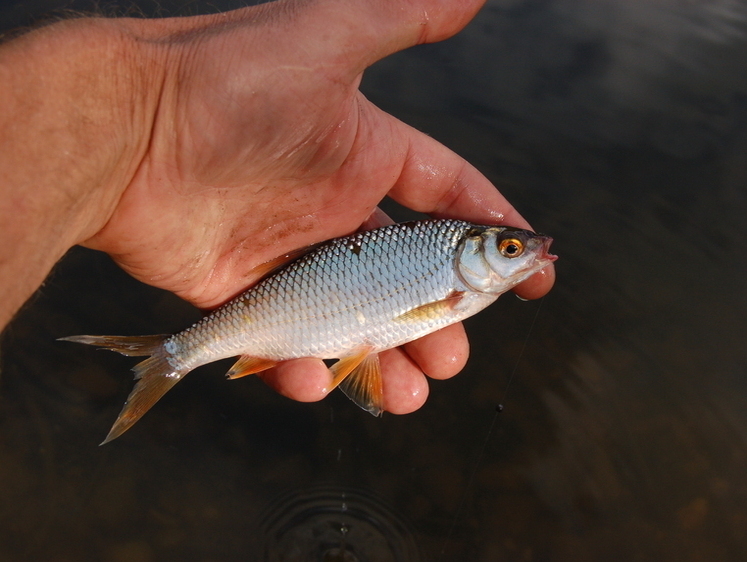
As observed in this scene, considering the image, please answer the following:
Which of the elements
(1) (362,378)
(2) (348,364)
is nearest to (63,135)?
(2) (348,364)

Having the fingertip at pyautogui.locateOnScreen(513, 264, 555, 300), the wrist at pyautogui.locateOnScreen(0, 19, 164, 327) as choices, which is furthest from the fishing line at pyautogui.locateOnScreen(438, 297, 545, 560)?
the wrist at pyautogui.locateOnScreen(0, 19, 164, 327)

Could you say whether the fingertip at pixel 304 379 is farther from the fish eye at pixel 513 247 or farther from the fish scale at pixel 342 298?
the fish eye at pixel 513 247

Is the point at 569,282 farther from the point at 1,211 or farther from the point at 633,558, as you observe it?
the point at 1,211

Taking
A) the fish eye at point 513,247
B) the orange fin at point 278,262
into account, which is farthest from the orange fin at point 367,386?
the fish eye at point 513,247

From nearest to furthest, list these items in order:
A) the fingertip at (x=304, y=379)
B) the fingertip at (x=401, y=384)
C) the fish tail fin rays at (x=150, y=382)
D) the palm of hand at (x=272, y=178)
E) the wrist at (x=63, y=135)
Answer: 1. the wrist at (x=63, y=135)
2. the palm of hand at (x=272, y=178)
3. the fish tail fin rays at (x=150, y=382)
4. the fingertip at (x=304, y=379)
5. the fingertip at (x=401, y=384)

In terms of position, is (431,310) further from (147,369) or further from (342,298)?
(147,369)

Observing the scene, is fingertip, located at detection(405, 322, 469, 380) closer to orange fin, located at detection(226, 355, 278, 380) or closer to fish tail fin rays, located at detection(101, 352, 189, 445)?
orange fin, located at detection(226, 355, 278, 380)

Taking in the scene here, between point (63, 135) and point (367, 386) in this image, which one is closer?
point (63, 135)

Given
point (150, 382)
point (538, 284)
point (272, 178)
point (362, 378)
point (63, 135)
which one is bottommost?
point (150, 382)
